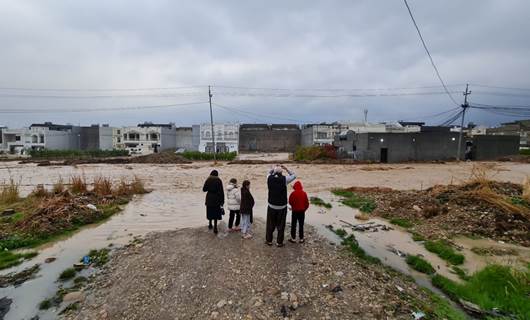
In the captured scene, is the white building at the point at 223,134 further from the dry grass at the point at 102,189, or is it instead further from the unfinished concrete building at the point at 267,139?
the dry grass at the point at 102,189

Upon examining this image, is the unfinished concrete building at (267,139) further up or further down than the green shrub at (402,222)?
further up

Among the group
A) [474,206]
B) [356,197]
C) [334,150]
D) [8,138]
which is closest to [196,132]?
[334,150]

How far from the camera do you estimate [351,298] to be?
464 centimetres

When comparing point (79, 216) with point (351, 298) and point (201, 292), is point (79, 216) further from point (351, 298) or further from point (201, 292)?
point (351, 298)

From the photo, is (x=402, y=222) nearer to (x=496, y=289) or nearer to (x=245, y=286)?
(x=496, y=289)

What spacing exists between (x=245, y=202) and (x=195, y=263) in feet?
6.56

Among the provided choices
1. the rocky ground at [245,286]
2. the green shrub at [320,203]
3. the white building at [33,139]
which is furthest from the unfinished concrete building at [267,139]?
the rocky ground at [245,286]

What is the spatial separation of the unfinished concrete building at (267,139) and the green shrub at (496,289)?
6855cm

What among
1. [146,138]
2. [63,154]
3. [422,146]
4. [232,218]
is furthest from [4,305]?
[146,138]

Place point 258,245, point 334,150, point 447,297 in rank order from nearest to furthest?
1. point 447,297
2. point 258,245
3. point 334,150

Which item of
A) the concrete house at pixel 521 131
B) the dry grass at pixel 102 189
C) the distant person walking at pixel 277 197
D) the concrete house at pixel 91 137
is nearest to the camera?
the distant person walking at pixel 277 197

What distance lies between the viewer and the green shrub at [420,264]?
6.40 metres

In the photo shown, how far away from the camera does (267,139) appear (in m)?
75.3

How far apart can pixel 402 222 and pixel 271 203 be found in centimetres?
631
